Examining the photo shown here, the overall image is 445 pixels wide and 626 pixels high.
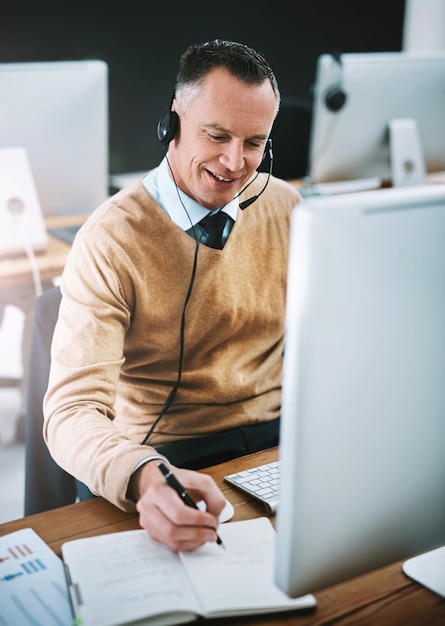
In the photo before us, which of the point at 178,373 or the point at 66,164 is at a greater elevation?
the point at 66,164

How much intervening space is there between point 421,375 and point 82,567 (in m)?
0.45

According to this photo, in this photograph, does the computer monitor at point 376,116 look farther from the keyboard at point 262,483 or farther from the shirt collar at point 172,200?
the keyboard at point 262,483

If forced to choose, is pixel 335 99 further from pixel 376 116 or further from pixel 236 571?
pixel 236 571

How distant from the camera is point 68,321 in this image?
1.24m

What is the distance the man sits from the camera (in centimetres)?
130

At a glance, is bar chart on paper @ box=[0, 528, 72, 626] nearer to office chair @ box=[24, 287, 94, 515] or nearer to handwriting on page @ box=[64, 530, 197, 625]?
handwriting on page @ box=[64, 530, 197, 625]

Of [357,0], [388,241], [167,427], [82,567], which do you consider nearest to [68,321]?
[167,427]

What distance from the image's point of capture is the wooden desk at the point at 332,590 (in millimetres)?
839

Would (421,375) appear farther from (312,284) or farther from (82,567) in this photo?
(82,567)

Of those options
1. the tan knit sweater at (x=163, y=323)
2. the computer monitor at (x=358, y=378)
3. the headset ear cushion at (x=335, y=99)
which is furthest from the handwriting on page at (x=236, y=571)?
the headset ear cushion at (x=335, y=99)

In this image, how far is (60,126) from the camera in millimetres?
2285

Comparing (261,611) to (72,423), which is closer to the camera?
(261,611)

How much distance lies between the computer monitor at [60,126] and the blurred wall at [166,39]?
1.11 metres

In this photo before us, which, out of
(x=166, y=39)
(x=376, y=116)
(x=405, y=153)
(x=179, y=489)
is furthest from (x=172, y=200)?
(x=166, y=39)
